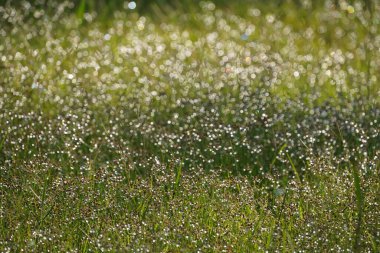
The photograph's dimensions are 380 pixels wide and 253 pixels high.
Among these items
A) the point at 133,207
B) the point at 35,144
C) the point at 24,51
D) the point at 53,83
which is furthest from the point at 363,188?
the point at 24,51

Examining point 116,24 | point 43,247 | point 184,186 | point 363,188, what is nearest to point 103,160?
point 184,186

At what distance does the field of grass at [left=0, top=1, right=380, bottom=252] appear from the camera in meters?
2.72

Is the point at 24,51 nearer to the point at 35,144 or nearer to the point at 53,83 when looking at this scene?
the point at 53,83

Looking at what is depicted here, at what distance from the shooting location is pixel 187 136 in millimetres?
3488

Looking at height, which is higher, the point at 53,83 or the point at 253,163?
the point at 53,83

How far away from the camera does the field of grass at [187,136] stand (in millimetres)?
2721

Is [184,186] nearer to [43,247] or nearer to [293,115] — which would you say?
[43,247]

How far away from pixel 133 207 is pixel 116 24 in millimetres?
2718

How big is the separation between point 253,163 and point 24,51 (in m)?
1.69

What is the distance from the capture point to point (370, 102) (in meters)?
3.84

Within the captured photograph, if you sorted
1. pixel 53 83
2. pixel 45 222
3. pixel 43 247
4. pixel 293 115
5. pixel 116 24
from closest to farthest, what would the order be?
1. pixel 43 247
2. pixel 45 222
3. pixel 293 115
4. pixel 53 83
5. pixel 116 24

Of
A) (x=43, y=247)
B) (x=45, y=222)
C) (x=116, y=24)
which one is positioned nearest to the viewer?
(x=43, y=247)

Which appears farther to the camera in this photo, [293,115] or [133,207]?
[293,115]

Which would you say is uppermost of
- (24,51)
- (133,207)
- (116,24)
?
(116,24)
